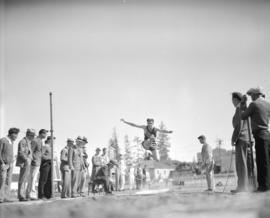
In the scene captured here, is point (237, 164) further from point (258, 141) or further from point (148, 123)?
point (148, 123)

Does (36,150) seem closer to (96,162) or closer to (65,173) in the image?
(65,173)

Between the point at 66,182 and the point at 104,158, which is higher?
the point at 104,158

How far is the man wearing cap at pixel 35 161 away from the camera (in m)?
6.54

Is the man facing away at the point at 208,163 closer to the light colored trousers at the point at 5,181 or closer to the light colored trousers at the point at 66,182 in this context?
the light colored trousers at the point at 66,182

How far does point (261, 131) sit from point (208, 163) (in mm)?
2915

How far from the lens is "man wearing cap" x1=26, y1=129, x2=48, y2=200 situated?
21.5 feet

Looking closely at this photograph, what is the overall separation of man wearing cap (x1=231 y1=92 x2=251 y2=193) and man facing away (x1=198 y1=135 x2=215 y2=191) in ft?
6.82

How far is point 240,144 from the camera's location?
5652mm

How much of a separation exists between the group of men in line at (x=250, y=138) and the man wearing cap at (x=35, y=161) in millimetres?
3560

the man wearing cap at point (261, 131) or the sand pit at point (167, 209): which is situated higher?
the man wearing cap at point (261, 131)

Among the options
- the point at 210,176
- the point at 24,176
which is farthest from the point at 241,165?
the point at 24,176

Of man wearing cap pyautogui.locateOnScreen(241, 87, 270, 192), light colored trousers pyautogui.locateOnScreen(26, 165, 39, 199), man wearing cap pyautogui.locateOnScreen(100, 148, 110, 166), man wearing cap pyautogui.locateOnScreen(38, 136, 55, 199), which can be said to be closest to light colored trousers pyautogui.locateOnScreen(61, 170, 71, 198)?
man wearing cap pyautogui.locateOnScreen(38, 136, 55, 199)

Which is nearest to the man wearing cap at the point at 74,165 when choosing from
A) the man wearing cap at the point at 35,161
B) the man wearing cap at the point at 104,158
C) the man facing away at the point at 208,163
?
the man wearing cap at the point at 35,161

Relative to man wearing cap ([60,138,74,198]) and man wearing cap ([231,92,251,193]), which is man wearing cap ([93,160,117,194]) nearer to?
man wearing cap ([60,138,74,198])
